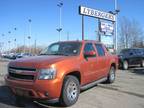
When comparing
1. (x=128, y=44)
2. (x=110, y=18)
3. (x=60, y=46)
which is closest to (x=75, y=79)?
(x=60, y=46)

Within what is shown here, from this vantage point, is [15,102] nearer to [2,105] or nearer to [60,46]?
[2,105]

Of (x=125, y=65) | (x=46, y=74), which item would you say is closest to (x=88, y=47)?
(x=46, y=74)

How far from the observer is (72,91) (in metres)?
7.46

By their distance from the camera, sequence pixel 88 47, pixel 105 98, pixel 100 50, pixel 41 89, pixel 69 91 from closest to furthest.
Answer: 1. pixel 41 89
2. pixel 69 91
3. pixel 105 98
4. pixel 88 47
5. pixel 100 50

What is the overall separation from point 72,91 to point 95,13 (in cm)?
2096

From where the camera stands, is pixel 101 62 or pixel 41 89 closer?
pixel 41 89

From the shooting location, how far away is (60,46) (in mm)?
8727

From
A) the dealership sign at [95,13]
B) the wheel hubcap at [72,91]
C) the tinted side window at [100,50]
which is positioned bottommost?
the wheel hubcap at [72,91]

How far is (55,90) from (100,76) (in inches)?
132

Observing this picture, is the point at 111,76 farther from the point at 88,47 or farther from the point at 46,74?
the point at 46,74

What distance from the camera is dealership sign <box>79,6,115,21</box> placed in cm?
2625

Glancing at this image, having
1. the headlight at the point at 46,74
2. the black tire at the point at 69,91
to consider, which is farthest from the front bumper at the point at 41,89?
the black tire at the point at 69,91

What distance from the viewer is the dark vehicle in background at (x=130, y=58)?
65.9 feet

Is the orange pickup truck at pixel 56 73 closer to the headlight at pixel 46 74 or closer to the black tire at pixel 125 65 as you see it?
the headlight at pixel 46 74
